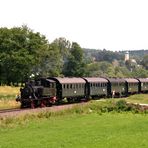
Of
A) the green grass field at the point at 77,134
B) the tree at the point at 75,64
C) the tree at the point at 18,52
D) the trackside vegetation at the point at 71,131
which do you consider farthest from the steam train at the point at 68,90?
the tree at the point at 75,64

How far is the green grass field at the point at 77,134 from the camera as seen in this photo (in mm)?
22250

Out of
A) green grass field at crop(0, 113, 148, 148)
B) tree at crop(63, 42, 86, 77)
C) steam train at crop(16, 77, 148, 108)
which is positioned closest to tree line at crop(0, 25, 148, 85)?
tree at crop(63, 42, 86, 77)

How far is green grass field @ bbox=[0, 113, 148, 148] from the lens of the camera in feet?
73.0

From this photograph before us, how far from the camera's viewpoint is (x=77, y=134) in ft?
86.9

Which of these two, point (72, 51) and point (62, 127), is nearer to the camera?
point (62, 127)

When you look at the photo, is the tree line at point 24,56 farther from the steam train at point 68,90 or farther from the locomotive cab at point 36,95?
the locomotive cab at point 36,95

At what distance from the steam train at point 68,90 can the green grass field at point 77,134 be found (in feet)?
48.5

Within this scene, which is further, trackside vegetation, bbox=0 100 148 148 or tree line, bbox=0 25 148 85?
tree line, bbox=0 25 148 85

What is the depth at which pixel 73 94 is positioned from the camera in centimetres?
5762

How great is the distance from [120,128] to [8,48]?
74589 mm

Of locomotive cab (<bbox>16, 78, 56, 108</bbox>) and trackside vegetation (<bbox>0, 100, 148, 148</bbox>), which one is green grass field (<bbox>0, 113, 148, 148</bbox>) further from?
locomotive cab (<bbox>16, 78, 56, 108</bbox>)

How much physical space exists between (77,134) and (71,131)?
1.72 metres

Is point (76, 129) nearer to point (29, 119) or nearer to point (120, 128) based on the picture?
point (120, 128)

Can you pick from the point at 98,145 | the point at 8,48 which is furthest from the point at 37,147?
the point at 8,48
